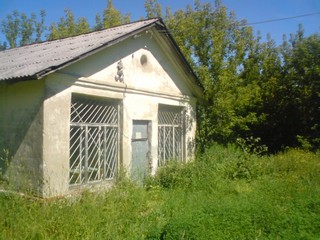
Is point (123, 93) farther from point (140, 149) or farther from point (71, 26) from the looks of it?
point (71, 26)

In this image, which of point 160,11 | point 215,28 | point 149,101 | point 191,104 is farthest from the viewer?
point 160,11

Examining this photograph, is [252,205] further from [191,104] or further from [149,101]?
[191,104]

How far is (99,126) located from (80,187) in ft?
5.24

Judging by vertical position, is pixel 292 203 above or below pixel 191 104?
below

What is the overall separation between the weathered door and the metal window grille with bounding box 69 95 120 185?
664 millimetres

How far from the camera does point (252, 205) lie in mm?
5617

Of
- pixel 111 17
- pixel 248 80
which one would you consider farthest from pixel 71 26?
pixel 248 80

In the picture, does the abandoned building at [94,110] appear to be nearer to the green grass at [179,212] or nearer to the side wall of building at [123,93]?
the side wall of building at [123,93]

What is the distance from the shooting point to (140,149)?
8.79 metres

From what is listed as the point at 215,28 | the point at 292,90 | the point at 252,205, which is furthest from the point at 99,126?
the point at 292,90

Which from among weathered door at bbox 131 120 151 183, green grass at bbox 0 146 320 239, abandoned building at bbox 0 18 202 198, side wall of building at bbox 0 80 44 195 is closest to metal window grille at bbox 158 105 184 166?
abandoned building at bbox 0 18 202 198

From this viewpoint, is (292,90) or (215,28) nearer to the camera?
(215,28)

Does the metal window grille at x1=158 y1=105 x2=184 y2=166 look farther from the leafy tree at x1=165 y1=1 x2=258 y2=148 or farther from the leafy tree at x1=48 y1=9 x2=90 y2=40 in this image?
the leafy tree at x1=48 y1=9 x2=90 y2=40

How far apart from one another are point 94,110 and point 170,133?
369cm
